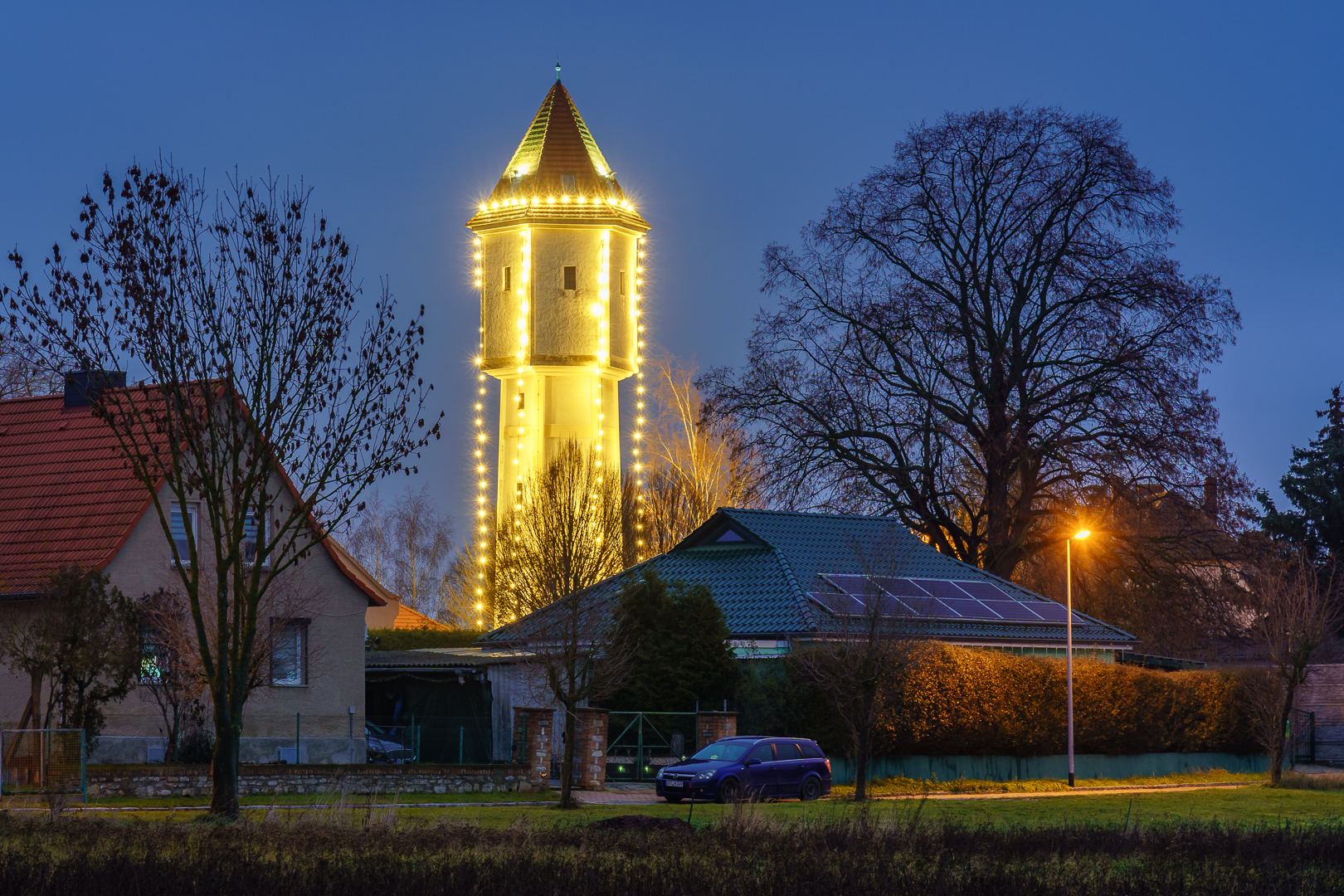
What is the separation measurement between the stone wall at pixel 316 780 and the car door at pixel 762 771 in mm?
4052

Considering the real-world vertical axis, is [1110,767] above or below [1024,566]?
below

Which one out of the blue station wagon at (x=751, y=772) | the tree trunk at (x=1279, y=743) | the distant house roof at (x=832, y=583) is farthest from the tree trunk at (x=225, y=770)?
the tree trunk at (x=1279, y=743)

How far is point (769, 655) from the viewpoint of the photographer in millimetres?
37781

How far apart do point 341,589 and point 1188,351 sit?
23.7 meters

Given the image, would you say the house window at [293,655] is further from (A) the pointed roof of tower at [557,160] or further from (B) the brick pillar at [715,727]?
(A) the pointed roof of tower at [557,160]

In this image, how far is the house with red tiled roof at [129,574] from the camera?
34.4 meters

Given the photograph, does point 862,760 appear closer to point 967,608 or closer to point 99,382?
point 967,608

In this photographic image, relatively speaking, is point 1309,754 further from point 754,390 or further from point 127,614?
point 127,614

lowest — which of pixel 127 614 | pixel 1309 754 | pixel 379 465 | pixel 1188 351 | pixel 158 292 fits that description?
pixel 1309 754

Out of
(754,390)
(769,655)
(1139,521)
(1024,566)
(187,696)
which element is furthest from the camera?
(1024,566)

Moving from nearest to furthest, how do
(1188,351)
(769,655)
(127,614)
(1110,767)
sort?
(127,614) → (769,655) → (1110,767) → (1188,351)

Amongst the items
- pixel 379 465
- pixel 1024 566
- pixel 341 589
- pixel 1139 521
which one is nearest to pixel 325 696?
pixel 341 589

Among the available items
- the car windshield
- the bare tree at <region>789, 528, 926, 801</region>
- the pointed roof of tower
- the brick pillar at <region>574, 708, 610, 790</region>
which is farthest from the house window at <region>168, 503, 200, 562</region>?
the pointed roof of tower

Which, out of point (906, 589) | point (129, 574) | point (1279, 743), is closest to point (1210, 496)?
point (1279, 743)
